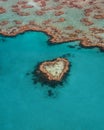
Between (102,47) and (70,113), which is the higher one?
(102,47)

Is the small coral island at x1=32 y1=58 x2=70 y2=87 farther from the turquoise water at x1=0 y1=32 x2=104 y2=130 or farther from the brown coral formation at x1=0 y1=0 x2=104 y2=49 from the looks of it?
the brown coral formation at x1=0 y1=0 x2=104 y2=49

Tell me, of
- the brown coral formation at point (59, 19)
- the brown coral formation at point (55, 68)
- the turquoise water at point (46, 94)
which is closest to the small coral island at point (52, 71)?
the brown coral formation at point (55, 68)

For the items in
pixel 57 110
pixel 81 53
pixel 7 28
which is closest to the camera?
pixel 57 110

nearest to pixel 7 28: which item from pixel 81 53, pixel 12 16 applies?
pixel 12 16

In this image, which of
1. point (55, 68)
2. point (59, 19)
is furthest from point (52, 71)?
point (59, 19)

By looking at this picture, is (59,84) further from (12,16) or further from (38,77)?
(12,16)
